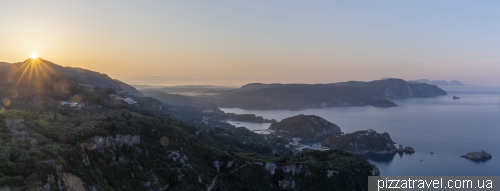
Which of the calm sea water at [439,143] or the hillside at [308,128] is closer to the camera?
the calm sea water at [439,143]

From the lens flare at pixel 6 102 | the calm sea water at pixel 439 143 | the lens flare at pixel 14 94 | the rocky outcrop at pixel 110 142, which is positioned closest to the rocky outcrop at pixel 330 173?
the rocky outcrop at pixel 110 142

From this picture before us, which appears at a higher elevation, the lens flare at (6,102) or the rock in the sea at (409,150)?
the lens flare at (6,102)

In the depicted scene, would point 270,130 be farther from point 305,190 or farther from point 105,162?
point 105,162

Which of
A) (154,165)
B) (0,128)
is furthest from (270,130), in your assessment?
(0,128)

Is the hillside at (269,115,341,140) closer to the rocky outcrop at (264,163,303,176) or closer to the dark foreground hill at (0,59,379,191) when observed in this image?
the dark foreground hill at (0,59,379,191)

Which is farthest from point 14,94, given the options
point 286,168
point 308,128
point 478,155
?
point 478,155

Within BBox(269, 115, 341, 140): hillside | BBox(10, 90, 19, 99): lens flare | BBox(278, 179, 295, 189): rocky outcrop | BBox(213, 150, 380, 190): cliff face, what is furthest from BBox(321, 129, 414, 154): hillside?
BBox(10, 90, 19, 99): lens flare

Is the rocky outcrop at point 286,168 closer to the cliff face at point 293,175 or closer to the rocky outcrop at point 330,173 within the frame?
the cliff face at point 293,175
